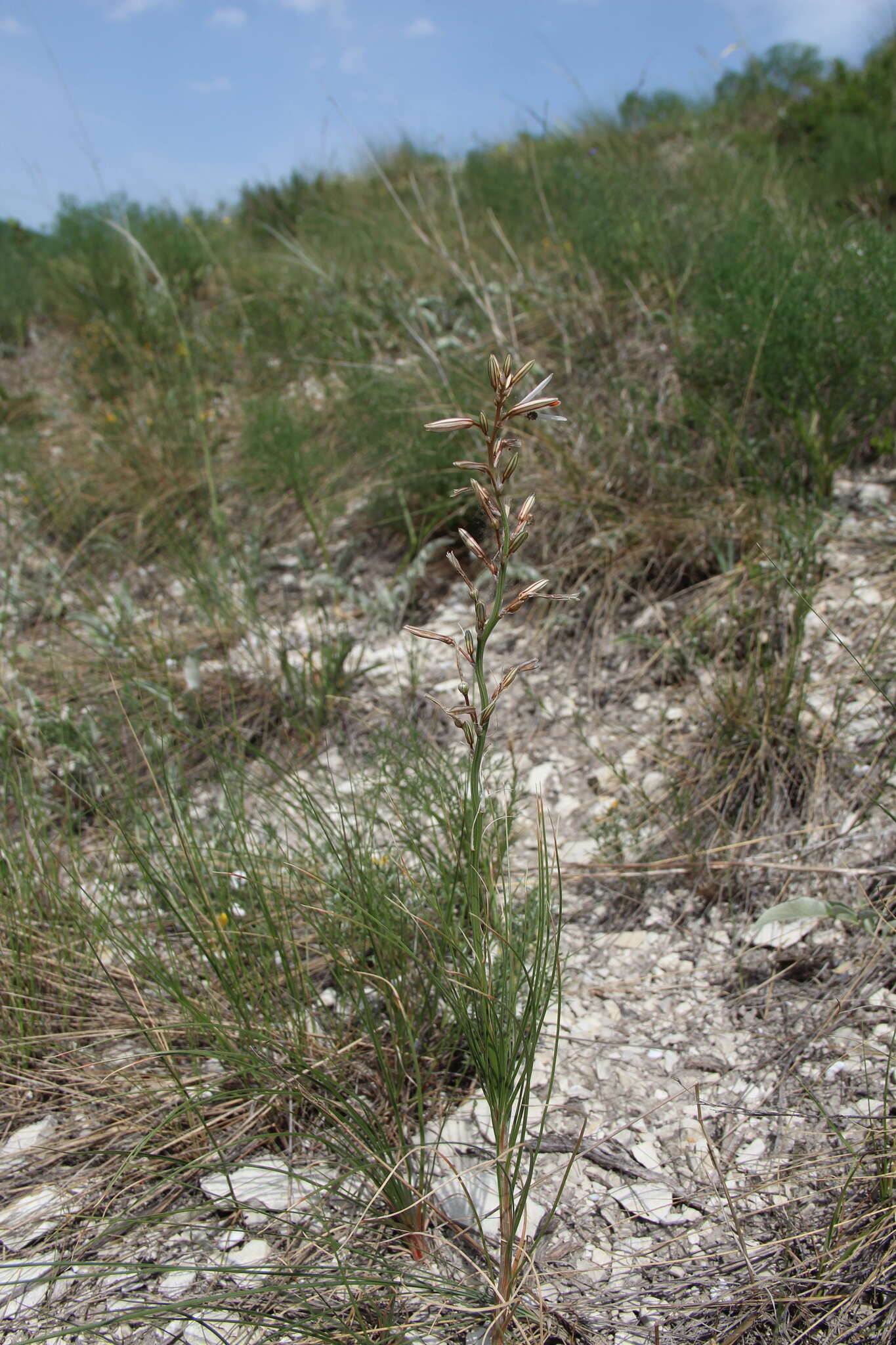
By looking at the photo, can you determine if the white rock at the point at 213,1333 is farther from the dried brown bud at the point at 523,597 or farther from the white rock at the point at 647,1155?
the dried brown bud at the point at 523,597

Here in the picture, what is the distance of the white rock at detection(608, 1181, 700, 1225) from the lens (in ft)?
4.14

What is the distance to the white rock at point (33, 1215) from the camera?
1.31 meters

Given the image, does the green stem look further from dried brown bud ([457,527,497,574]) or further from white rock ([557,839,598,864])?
white rock ([557,839,598,864])

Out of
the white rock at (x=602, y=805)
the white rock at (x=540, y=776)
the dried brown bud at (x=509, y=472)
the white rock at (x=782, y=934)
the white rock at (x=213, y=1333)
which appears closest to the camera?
the dried brown bud at (x=509, y=472)

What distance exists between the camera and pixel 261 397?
4.07 metres

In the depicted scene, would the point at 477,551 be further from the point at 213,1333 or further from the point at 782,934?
the point at 782,934

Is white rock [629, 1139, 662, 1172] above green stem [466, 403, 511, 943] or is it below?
below

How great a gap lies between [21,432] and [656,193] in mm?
3893

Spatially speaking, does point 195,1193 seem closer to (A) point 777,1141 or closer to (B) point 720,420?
(A) point 777,1141

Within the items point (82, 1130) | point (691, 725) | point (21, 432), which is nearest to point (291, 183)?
point (21, 432)

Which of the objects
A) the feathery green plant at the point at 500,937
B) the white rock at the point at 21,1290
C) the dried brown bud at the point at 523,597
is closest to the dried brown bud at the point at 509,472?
the feathery green plant at the point at 500,937

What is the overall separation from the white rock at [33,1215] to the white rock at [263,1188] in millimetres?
222

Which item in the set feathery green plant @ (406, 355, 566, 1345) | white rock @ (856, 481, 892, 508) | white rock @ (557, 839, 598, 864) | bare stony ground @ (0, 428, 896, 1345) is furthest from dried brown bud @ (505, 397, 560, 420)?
white rock @ (856, 481, 892, 508)

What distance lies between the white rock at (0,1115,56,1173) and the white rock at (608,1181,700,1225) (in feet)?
3.25
